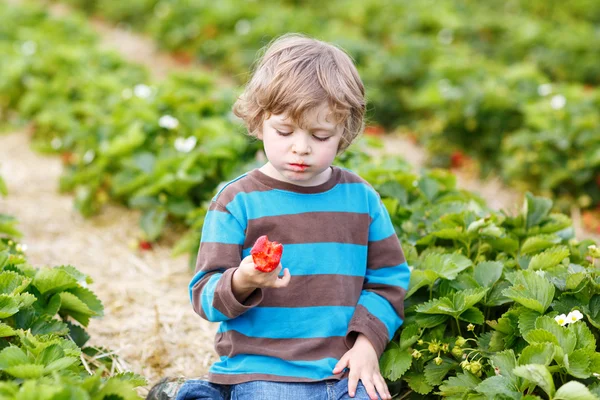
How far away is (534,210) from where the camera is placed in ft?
9.95

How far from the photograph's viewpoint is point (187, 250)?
3689 millimetres

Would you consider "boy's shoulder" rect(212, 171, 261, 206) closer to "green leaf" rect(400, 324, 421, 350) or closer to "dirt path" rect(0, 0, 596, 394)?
"green leaf" rect(400, 324, 421, 350)

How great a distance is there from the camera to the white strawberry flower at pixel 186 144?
4.17 m

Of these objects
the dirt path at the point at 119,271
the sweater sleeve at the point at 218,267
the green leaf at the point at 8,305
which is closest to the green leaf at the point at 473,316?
the sweater sleeve at the point at 218,267

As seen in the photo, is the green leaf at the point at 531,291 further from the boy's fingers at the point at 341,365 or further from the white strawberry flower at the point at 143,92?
the white strawberry flower at the point at 143,92

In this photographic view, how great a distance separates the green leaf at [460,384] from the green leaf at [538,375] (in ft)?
0.99

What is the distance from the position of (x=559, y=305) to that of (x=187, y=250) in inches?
80.1

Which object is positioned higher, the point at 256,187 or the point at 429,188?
the point at 256,187

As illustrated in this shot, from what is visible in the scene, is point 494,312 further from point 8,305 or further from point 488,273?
point 8,305

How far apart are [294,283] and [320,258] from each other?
116 mm

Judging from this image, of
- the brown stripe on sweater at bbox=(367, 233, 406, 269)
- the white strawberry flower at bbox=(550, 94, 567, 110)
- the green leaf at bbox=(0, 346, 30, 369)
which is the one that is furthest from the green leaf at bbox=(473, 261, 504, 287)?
the white strawberry flower at bbox=(550, 94, 567, 110)

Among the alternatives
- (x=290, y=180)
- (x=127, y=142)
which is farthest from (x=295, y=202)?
(x=127, y=142)

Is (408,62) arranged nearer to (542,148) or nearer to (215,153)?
(542,148)

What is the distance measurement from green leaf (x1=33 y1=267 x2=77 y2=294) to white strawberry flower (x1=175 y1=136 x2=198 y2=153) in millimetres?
1849
